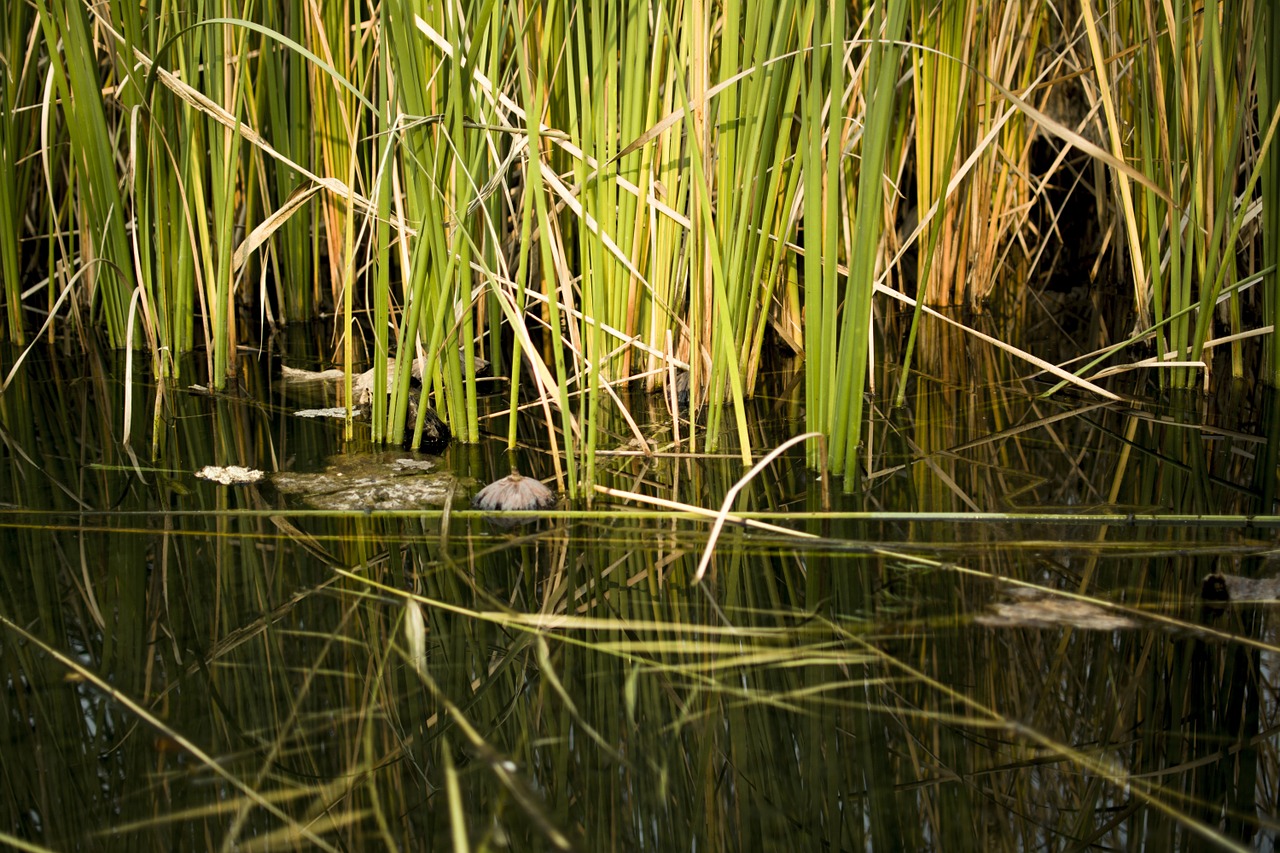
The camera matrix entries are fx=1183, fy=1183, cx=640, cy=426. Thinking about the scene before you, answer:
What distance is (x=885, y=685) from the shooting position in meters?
0.86

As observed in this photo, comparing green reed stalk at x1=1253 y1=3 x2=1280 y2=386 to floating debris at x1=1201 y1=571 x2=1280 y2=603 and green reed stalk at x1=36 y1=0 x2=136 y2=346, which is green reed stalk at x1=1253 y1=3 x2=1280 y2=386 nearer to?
floating debris at x1=1201 y1=571 x2=1280 y2=603

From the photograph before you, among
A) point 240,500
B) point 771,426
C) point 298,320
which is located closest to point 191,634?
point 240,500

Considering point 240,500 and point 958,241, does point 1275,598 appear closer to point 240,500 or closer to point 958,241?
point 240,500

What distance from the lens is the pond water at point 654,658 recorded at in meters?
0.73

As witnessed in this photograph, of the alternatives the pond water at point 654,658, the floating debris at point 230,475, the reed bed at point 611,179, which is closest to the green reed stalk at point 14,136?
the reed bed at point 611,179

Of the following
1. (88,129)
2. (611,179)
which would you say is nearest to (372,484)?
(611,179)

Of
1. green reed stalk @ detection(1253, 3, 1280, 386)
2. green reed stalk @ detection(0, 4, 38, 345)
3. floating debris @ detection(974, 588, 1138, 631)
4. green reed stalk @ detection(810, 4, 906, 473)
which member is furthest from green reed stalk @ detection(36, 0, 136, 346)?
green reed stalk @ detection(1253, 3, 1280, 386)

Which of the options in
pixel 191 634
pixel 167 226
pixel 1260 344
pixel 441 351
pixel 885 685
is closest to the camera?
pixel 885 685

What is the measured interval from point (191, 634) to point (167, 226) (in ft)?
3.63

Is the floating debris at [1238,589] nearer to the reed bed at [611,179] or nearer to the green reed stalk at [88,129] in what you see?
the reed bed at [611,179]

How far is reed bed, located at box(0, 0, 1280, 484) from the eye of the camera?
1.32 m

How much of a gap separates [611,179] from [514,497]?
57 centimetres

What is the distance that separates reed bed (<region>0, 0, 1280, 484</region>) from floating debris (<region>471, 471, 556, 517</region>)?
52 mm

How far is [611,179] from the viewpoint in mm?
1623
